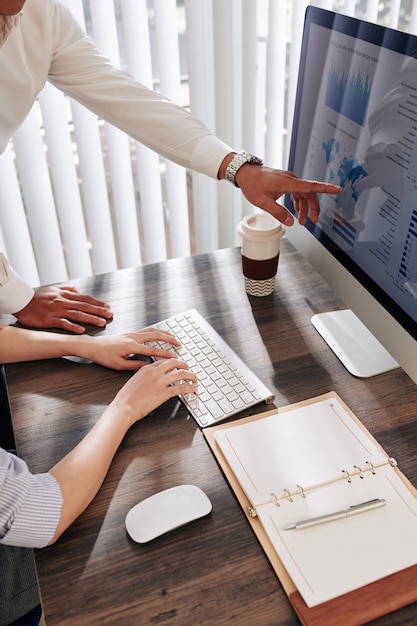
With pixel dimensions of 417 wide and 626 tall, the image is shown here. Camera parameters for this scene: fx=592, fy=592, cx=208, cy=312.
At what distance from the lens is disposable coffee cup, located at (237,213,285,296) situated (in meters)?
1.15

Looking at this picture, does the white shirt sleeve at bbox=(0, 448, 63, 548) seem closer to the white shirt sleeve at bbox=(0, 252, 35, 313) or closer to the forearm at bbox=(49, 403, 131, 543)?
the forearm at bbox=(49, 403, 131, 543)

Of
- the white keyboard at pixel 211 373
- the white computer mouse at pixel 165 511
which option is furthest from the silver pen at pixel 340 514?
the white keyboard at pixel 211 373

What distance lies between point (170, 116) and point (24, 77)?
316 millimetres

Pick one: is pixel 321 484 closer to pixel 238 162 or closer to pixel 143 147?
pixel 238 162

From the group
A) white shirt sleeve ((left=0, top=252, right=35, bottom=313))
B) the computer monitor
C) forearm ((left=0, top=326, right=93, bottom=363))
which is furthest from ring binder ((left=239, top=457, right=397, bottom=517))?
white shirt sleeve ((left=0, top=252, right=35, bottom=313))

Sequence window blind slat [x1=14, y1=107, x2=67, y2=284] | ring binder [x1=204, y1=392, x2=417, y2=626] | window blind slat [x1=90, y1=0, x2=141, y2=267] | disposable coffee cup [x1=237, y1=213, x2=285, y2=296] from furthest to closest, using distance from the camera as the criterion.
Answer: window blind slat [x1=14, y1=107, x2=67, y2=284], window blind slat [x1=90, y1=0, x2=141, y2=267], disposable coffee cup [x1=237, y1=213, x2=285, y2=296], ring binder [x1=204, y1=392, x2=417, y2=626]

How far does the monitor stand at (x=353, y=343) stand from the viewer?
3.38ft

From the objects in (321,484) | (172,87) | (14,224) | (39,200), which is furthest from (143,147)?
(321,484)

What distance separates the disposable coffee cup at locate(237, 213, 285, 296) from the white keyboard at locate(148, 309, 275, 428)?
15cm

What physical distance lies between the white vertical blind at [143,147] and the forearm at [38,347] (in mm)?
865

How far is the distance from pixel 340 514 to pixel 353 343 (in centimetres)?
40

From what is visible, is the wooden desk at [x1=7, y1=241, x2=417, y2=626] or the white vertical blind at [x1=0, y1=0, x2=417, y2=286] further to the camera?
the white vertical blind at [x1=0, y1=0, x2=417, y2=286]

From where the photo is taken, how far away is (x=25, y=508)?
29.5 inches

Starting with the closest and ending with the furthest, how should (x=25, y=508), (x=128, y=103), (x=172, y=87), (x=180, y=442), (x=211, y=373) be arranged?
(x=25, y=508)
(x=180, y=442)
(x=211, y=373)
(x=128, y=103)
(x=172, y=87)
